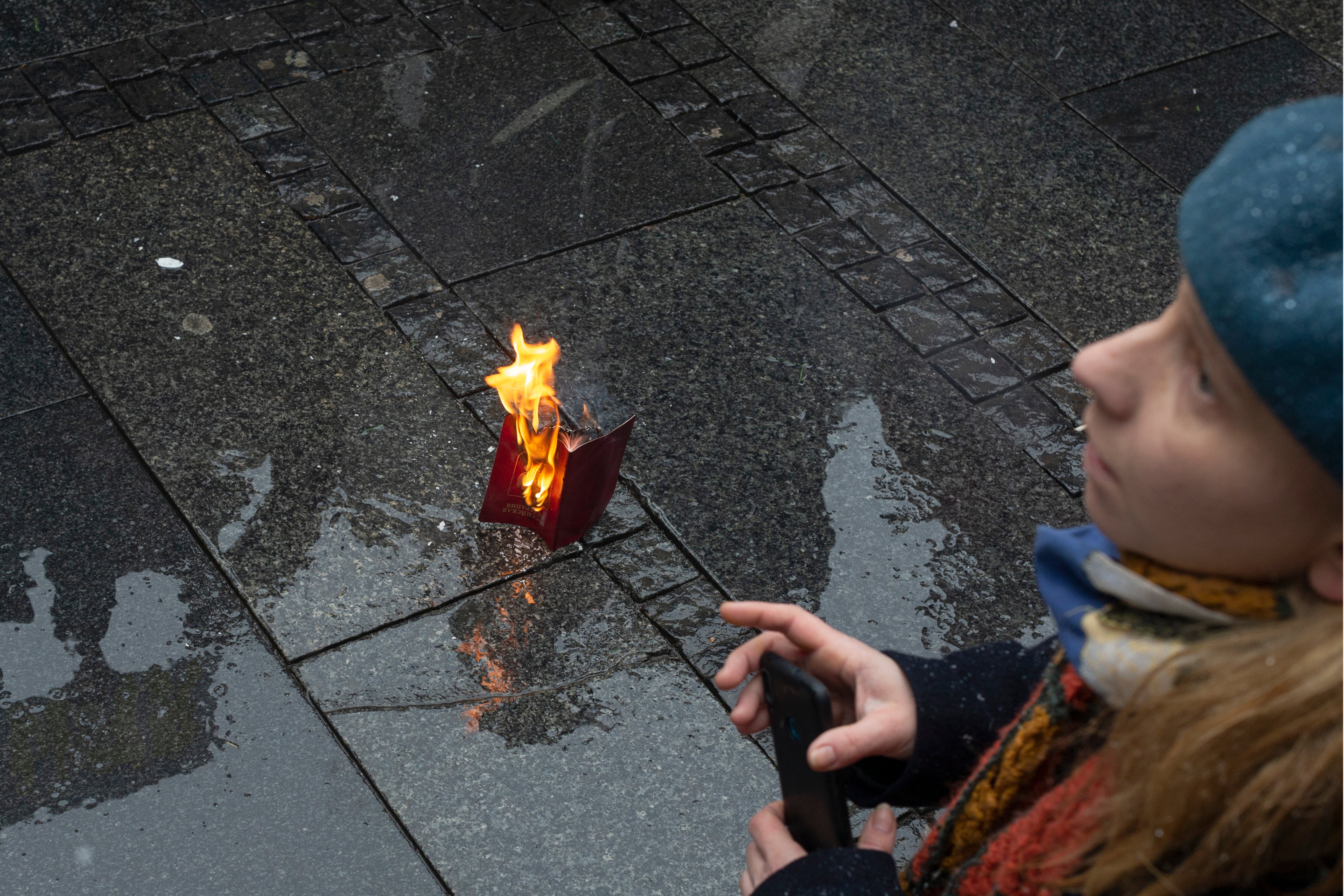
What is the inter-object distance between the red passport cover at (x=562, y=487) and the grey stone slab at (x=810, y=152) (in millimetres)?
1629

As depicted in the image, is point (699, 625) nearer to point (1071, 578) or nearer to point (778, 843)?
point (778, 843)

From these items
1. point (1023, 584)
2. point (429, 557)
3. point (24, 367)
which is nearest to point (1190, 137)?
point (1023, 584)

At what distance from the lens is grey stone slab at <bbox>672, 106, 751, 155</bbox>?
4.62 m

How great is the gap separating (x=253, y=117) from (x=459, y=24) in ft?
3.09

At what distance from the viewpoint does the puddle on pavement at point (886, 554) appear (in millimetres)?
3268

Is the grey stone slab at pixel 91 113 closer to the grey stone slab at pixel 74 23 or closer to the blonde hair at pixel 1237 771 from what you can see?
the grey stone slab at pixel 74 23

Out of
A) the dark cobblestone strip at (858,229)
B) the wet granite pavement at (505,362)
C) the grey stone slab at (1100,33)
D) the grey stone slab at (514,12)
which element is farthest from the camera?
the grey stone slab at (1100,33)

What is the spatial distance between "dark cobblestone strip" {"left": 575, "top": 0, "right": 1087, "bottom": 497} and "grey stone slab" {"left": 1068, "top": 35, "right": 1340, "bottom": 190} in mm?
1054

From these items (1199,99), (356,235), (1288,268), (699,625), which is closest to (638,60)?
(356,235)

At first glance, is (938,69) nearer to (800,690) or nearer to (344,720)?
(344,720)

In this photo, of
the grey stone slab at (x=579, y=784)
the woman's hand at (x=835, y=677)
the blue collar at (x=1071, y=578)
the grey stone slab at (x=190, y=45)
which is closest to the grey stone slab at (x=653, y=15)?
the grey stone slab at (x=190, y=45)

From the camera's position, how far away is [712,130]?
468cm

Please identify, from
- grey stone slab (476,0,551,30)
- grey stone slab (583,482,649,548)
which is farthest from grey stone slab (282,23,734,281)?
grey stone slab (583,482,649,548)

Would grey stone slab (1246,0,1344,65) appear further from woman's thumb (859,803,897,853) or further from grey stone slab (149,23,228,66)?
woman's thumb (859,803,897,853)
